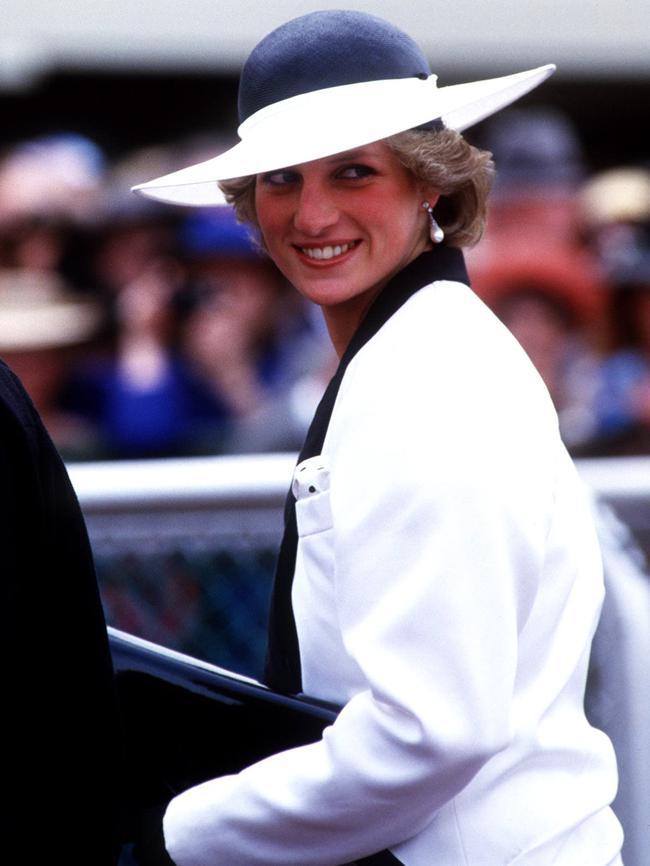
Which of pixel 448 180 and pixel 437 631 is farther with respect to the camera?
pixel 448 180

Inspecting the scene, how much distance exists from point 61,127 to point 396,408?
7.74 meters

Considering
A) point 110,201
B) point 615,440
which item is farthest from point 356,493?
point 110,201

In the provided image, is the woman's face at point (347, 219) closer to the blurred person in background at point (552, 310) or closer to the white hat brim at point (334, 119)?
the white hat brim at point (334, 119)

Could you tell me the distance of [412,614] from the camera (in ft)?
5.13

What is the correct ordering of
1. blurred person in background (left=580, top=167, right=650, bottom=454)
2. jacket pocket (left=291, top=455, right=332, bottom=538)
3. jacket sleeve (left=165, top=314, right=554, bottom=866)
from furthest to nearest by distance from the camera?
blurred person in background (left=580, top=167, right=650, bottom=454), jacket pocket (left=291, top=455, right=332, bottom=538), jacket sleeve (left=165, top=314, right=554, bottom=866)

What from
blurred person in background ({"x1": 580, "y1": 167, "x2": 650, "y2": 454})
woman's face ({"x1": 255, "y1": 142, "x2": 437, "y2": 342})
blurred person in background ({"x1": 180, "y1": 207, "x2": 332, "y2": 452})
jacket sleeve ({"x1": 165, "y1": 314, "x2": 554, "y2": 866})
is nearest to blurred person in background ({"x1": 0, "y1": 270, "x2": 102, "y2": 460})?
blurred person in background ({"x1": 180, "y1": 207, "x2": 332, "y2": 452})

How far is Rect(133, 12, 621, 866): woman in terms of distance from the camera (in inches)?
61.7

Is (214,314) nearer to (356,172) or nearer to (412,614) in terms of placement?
(356,172)

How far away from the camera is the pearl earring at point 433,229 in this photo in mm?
1899

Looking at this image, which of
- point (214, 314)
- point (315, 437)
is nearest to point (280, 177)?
point (315, 437)

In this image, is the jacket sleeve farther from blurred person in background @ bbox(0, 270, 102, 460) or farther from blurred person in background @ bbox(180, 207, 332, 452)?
blurred person in background @ bbox(180, 207, 332, 452)

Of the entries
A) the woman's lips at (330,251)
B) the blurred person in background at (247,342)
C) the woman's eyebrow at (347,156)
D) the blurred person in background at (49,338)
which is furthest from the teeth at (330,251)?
the blurred person in background at (247,342)

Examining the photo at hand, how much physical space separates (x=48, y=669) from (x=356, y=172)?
0.67 meters

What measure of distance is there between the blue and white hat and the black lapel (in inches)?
6.7
